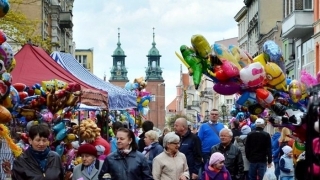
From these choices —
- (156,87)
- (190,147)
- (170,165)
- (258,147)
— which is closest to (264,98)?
(170,165)

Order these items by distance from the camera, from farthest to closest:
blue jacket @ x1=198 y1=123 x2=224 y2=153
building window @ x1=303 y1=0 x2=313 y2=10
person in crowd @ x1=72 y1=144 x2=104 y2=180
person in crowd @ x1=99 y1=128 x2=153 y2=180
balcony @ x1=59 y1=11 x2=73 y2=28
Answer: balcony @ x1=59 y1=11 x2=73 y2=28 < building window @ x1=303 y1=0 x2=313 y2=10 < blue jacket @ x1=198 y1=123 x2=224 y2=153 < person in crowd @ x1=72 y1=144 x2=104 y2=180 < person in crowd @ x1=99 y1=128 x2=153 y2=180

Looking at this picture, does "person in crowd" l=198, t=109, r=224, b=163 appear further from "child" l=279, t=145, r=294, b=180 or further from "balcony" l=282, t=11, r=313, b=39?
"balcony" l=282, t=11, r=313, b=39

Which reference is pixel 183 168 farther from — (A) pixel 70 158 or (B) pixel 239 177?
(A) pixel 70 158

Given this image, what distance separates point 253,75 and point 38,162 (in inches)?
147

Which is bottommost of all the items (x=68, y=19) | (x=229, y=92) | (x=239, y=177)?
(x=239, y=177)

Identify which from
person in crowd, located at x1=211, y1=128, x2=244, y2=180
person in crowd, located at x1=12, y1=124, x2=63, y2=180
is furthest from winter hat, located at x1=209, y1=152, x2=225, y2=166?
person in crowd, located at x1=12, y1=124, x2=63, y2=180

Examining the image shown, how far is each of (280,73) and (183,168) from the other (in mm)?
1801

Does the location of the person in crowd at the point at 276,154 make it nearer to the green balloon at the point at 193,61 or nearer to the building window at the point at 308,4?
the green balloon at the point at 193,61

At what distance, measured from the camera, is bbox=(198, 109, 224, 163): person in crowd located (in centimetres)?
1652

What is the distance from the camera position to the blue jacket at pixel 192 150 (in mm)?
14484

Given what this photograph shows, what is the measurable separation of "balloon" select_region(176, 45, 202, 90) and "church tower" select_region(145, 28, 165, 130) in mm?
179538

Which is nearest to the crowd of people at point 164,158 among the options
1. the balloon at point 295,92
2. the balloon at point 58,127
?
the balloon at point 295,92

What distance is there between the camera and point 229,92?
41.7 ft

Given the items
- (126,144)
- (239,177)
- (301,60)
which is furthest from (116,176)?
(301,60)
